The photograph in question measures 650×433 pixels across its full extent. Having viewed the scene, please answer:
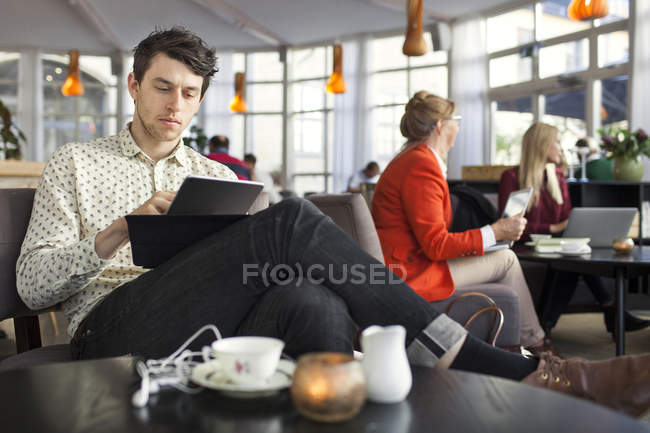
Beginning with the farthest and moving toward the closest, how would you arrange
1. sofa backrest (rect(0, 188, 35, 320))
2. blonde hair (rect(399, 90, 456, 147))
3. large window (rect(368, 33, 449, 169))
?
1. large window (rect(368, 33, 449, 169))
2. blonde hair (rect(399, 90, 456, 147))
3. sofa backrest (rect(0, 188, 35, 320))

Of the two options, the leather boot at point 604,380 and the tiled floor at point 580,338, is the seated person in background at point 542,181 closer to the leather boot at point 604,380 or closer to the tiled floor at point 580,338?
the tiled floor at point 580,338

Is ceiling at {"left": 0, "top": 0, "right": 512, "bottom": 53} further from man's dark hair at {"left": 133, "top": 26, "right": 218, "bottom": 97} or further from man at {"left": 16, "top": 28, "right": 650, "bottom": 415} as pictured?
man at {"left": 16, "top": 28, "right": 650, "bottom": 415}

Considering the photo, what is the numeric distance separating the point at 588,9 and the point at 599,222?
2238mm

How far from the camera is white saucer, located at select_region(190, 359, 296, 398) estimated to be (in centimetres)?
84

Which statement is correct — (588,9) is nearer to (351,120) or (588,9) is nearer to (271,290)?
(271,290)

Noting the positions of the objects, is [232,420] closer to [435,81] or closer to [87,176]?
[87,176]

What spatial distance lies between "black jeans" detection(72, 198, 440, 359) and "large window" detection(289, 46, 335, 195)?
33.4 feet

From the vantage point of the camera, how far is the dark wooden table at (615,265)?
258 cm

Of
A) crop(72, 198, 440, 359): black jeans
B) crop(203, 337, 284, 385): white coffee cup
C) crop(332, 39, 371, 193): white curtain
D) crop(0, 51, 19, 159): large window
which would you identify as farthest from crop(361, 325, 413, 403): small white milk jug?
crop(0, 51, 19, 159): large window

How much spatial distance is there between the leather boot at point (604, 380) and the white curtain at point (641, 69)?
6315mm

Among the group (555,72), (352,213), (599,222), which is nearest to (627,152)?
(599,222)

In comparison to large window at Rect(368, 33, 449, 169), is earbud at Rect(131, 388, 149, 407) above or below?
below

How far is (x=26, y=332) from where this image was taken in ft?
5.51

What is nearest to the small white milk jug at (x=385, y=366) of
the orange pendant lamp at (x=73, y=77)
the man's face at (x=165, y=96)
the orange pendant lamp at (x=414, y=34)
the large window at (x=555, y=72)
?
the man's face at (x=165, y=96)
